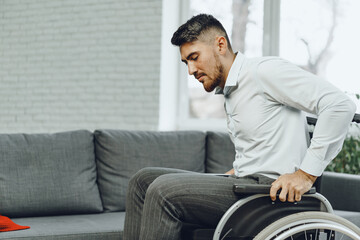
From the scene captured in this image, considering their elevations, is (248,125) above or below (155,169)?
above

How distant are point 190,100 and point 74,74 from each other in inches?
44.2

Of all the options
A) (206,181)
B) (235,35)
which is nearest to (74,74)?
(235,35)

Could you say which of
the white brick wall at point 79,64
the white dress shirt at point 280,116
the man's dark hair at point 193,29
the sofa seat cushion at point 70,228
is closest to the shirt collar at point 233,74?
the white dress shirt at point 280,116

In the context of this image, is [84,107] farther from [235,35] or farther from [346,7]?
[346,7]

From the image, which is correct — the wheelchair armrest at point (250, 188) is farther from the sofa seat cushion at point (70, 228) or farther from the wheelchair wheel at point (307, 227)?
the sofa seat cushion at point (70, 228)

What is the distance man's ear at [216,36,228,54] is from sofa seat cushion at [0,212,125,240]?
3.33ft

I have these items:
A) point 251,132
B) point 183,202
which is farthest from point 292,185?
point 183,202

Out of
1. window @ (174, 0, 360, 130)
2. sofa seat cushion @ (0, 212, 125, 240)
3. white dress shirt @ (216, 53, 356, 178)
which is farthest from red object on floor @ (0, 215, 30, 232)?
window @ (174, 0, 360, 130)

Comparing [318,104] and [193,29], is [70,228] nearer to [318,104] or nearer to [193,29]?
[193,29]

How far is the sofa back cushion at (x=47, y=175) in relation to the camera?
8.30 ft

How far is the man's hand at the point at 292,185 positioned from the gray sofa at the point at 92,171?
1011 mm

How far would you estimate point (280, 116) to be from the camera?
1.62m

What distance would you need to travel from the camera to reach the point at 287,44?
4.40 metres

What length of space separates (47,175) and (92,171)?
256mm
